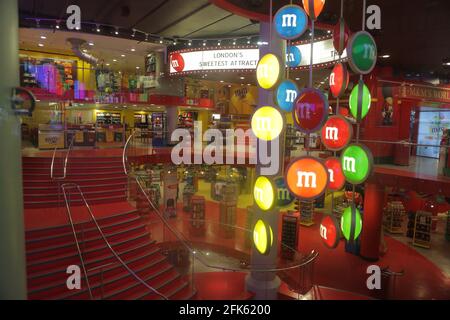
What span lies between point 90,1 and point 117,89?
8.24 m

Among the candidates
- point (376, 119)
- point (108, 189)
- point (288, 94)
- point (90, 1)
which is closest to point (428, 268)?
point (376, 119)

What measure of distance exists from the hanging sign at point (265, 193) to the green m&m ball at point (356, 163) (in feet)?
3.13

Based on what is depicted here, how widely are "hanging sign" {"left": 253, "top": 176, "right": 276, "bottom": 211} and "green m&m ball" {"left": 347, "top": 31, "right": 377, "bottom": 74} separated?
5.52 ft

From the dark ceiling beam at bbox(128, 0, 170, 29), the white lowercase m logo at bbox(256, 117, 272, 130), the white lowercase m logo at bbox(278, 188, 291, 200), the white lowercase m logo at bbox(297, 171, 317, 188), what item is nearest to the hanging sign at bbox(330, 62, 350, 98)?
the white lowercase m logo at bbox(256, 117, 272, 130)

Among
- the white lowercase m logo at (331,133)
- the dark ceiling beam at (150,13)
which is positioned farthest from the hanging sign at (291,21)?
the dark ceiling beam at (150,13)

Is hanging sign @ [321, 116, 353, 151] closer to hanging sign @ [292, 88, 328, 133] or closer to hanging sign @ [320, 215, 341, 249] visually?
hanging sign @ [292, 88, 328, 133]

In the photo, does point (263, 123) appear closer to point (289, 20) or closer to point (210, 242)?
point (289, 20)

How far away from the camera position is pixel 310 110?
357 centimetres

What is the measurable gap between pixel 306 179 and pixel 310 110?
2.50 feet

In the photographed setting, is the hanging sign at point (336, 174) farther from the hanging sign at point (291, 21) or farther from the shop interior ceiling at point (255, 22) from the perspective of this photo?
the shop interior ceiling at point (255, 22)

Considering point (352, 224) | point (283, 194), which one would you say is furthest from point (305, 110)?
point (352, 224)

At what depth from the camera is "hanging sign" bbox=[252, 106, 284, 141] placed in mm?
3959

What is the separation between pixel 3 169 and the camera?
357cm

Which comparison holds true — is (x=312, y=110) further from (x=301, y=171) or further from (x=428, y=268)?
(x=428, y=268)
